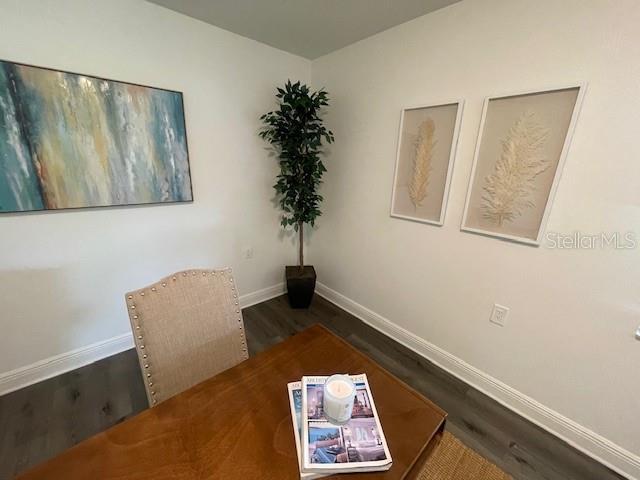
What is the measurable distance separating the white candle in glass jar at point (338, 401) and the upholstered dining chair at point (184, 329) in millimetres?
559

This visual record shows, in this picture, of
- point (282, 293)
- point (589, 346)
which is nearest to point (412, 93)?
point (589, 346)

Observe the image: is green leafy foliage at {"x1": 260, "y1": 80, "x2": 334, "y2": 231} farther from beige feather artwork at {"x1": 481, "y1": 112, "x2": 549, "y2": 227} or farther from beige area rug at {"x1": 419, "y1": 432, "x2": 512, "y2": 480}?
beige area rug at {"x1": 419, "y1": 432, "x2": 512, "y2": 480}

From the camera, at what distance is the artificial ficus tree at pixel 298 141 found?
2.04 m

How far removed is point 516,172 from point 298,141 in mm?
1497

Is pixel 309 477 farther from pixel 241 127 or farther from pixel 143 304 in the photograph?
pixel 241 127

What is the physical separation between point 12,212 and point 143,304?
1.20 m

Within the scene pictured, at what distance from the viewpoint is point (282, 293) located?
9.34ft

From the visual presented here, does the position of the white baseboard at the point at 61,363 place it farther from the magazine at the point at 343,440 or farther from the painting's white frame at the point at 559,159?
the painting's white frame at the point at 559,159

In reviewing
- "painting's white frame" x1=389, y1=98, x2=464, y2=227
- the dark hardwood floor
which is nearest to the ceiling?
"painting's white frame" x1=389, y1=98, x2=464, y2=227

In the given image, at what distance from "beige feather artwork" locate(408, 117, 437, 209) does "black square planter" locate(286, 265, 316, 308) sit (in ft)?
3.87

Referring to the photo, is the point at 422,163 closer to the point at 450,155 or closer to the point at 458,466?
the point at 450,155

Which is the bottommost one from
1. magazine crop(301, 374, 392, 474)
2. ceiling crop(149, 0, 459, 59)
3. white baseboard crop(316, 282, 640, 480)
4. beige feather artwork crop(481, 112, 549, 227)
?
white baseboard crop(316, 282, 640, 480)

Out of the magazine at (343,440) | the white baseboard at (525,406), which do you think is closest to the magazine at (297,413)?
the magazine at (343,440)

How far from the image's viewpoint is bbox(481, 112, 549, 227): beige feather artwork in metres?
1.32
